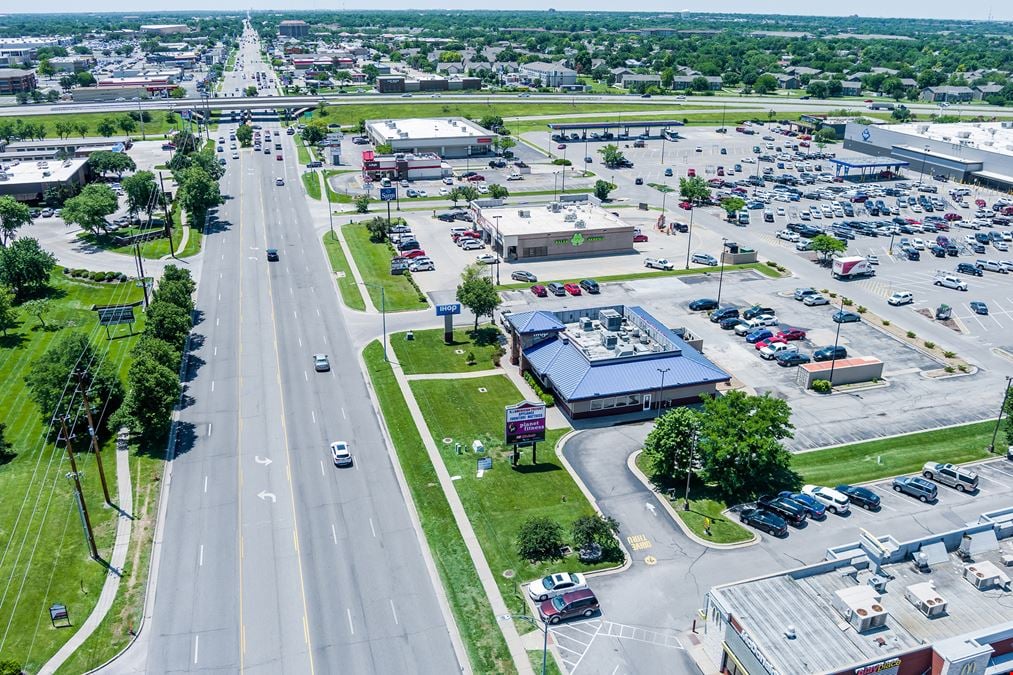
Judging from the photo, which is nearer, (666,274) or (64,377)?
(64,377)

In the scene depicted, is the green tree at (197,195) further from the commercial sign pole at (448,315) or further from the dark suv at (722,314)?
the dark suv at (722,314)

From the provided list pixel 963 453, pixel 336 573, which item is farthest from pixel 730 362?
pixel 336 573

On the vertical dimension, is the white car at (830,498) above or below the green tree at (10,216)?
below

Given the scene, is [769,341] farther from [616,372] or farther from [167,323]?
[167,323]

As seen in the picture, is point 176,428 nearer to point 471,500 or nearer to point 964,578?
point 471,500

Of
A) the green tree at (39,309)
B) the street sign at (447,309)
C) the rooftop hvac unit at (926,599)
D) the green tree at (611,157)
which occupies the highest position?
the green tree at (611,157)

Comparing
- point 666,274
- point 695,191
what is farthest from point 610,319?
point 695,191

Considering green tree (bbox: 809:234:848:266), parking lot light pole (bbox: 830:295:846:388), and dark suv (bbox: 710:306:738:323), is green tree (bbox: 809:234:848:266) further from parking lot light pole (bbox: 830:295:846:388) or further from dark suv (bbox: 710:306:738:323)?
dark suv (bbox: 710:306:738:323)

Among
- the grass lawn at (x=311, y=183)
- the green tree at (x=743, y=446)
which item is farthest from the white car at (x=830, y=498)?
the grass lawn at (x=311, y=183)
